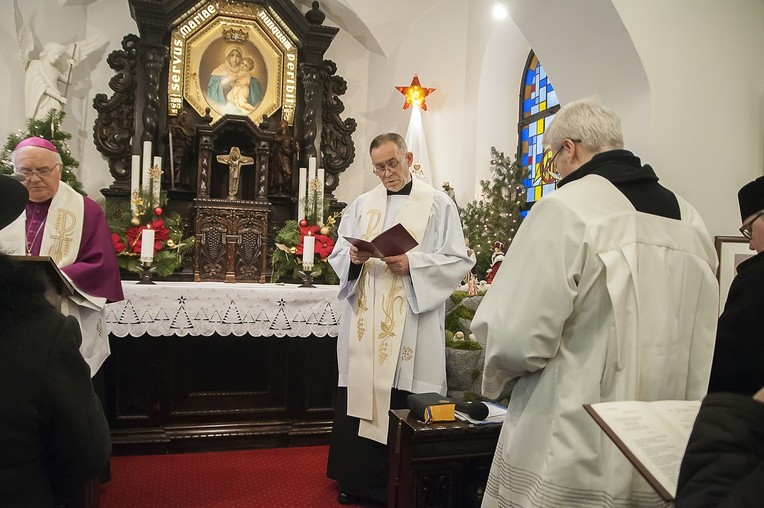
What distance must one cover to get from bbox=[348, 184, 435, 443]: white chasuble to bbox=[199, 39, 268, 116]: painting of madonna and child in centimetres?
331

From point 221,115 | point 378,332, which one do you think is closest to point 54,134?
point 221,115

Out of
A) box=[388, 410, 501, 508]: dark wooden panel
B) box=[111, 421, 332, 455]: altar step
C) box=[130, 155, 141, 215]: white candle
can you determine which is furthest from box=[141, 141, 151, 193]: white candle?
box=[388, 410, 501, 508]: dark wooden panel

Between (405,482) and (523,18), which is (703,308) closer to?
(405,482)

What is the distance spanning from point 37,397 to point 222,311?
294 centimetres

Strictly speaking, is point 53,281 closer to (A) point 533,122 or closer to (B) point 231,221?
(B) point 231,221

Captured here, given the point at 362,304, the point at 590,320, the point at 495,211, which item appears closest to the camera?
the point at 590,320

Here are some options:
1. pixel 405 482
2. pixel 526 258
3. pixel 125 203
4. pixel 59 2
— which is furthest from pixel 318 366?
pixel 59 2

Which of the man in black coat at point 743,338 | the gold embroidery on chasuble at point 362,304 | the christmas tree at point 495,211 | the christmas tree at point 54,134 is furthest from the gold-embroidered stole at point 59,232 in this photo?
the christmas tree at point 495,211

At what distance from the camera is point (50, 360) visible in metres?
1.65

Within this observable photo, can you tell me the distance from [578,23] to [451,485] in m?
2.61

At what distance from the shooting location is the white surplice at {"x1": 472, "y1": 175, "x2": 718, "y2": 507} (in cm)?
180

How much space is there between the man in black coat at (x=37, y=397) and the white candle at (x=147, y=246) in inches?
127

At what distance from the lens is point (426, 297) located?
11.8 feet

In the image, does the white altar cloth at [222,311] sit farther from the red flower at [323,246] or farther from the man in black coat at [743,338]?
the man in black coat at [743,338]
